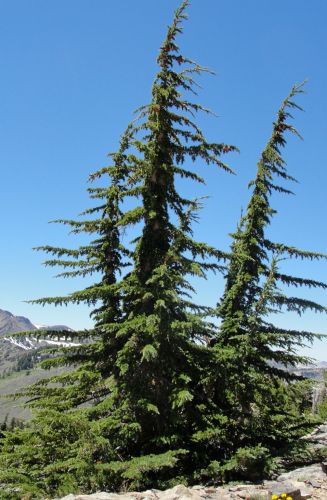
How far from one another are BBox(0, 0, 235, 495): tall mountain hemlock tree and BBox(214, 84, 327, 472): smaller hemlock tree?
135cm

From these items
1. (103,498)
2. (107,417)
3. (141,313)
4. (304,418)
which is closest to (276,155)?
(141,313)

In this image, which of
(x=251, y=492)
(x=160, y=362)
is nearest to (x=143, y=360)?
(x=160, y=362)

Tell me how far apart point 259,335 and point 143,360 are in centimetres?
434

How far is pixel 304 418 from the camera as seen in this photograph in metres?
16.8

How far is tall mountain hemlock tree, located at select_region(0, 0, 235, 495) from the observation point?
12.6 meters

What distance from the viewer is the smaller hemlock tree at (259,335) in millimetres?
14823

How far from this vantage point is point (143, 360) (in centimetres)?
1427

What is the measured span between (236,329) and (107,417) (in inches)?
236

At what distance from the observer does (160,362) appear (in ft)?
47.4

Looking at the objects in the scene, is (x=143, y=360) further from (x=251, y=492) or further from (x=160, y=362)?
(x=251, y=492)

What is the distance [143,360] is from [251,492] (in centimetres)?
515

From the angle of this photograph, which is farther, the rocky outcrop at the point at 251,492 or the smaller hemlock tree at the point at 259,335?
the smaller hemlock tree at the point at 259,335

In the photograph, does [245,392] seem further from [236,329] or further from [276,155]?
[276,155]

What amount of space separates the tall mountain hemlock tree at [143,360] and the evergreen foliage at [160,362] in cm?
5
